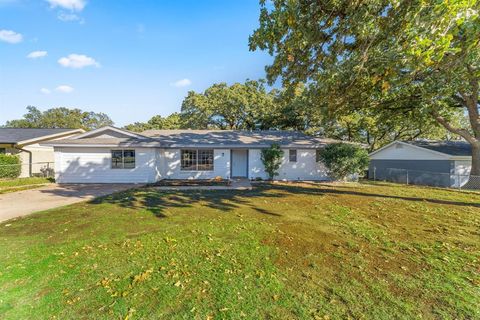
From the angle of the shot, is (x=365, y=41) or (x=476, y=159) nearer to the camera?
(x=365, y=41)

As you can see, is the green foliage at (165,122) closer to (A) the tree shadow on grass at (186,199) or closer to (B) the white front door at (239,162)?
(B) the white front door at (239,162)

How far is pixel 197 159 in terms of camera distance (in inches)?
631

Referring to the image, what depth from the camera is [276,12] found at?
20.9ft

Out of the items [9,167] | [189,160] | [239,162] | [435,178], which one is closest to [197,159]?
[189,160]

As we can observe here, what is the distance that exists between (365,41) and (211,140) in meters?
11.4

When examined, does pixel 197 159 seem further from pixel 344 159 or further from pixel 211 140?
pixel 344 159

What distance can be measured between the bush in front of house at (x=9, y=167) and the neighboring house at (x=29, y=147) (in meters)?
0.75

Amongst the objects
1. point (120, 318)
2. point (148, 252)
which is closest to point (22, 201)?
point (148, 252)

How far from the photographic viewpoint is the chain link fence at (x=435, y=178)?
1496 centimetres

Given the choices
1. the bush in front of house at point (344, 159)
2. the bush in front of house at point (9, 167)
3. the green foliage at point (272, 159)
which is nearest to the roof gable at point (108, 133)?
the bush in front of house at point (9, 167)

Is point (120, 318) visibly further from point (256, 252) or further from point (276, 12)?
point (276, 12)

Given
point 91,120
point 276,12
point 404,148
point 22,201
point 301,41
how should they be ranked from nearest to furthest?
point 276,12, point 301,41, point 22,201, point 404,148, point 91,120

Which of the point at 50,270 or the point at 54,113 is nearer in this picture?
the point at 50,270

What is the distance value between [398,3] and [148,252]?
773 centimetres
